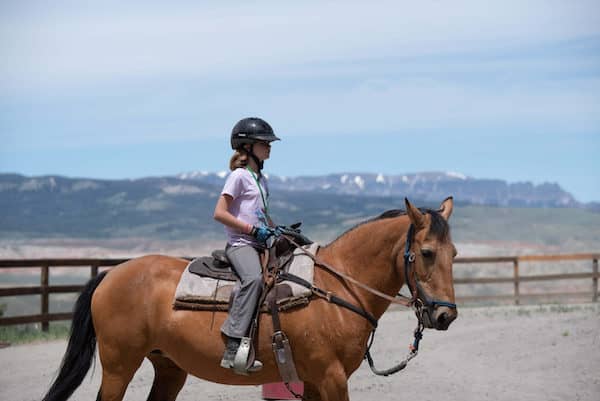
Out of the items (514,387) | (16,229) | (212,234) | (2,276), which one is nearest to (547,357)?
(514,387)

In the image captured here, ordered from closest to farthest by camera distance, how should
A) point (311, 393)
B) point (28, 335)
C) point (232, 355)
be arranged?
point (232, 355) → point (311, 393) → point (28, 335)

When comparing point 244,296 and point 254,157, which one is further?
point 254,157

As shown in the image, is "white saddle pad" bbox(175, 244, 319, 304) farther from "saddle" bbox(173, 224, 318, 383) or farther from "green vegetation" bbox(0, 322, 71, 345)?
"green vegetation" bbox(0, 322, 71, 345)

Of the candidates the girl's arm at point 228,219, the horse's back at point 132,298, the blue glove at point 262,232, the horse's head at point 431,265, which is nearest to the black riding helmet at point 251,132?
the girl's arm at point 228,219

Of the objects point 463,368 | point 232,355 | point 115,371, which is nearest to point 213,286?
point 232,355

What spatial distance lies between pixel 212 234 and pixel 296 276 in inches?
5886

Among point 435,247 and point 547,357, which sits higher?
point 435,247

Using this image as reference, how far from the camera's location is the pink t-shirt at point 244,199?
21.6 ft

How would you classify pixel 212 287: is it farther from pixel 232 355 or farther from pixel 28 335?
pixel 28 335

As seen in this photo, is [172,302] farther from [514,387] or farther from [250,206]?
[514,387]

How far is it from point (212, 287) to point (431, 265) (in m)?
1.73

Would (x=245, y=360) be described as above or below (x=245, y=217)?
below

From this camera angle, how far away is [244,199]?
666cm

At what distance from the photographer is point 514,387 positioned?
35.8ft
